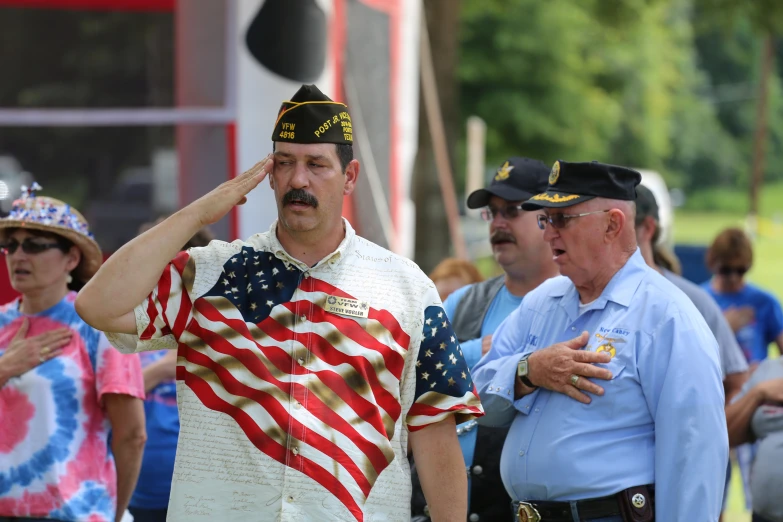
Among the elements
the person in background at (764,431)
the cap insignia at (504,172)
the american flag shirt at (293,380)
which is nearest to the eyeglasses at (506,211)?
the cap insignia at (504,172)

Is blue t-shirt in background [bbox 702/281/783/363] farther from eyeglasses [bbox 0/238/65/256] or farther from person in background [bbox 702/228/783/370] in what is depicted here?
eyeglasses [bbox 0/238/65/256]

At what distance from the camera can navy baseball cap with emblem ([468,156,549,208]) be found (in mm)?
4758

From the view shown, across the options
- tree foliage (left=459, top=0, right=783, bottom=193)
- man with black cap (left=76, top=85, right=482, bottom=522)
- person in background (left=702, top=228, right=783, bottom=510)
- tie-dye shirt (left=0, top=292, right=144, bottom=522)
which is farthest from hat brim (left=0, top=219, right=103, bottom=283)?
tree foliage (left=459, top=0, right=783, bottom=193)

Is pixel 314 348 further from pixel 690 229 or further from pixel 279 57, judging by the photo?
pixel 690 229

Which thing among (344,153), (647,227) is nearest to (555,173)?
(344,153)

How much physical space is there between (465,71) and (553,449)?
26.3 metres

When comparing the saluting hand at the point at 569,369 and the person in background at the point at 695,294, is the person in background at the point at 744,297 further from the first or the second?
the saluting hand at the point at 569,369

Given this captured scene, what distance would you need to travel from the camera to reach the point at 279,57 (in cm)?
683

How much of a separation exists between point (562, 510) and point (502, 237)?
1.46 metres

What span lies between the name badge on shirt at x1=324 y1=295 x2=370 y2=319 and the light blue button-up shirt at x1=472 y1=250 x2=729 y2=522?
789 millimetres

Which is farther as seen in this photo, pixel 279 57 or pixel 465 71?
pixel 465 71

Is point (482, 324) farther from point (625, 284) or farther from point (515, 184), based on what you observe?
point (625, 284)

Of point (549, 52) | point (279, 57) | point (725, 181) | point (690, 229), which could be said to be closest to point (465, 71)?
point (549, 52)

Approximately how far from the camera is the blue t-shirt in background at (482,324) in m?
4.34
